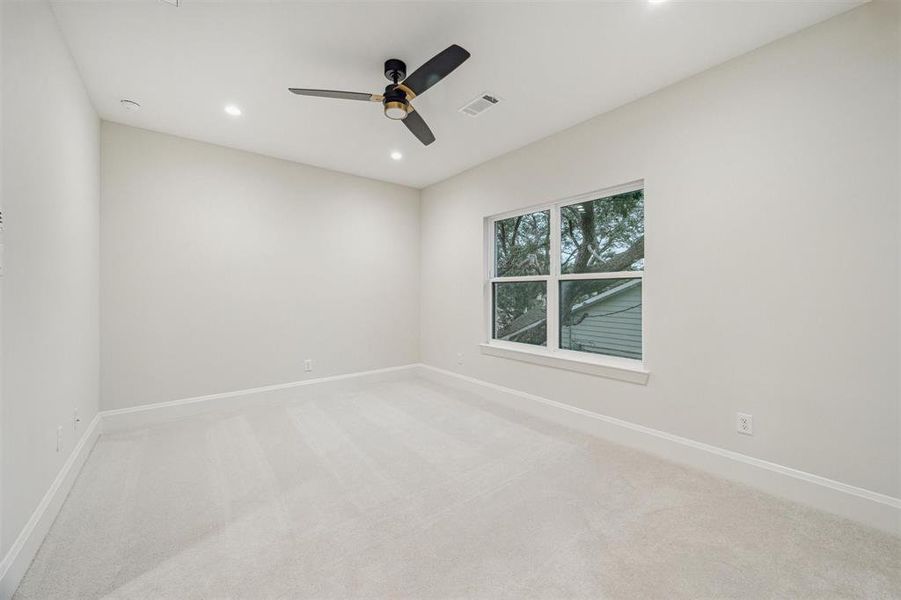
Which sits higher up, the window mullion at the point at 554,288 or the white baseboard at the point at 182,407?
the window mullion at the point at 554,288

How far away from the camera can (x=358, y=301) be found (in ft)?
15.5

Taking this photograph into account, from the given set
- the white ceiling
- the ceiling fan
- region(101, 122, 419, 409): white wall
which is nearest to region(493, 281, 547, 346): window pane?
region(101, 122, 419, 409): white wall

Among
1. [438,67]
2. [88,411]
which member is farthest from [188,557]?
[438,67]

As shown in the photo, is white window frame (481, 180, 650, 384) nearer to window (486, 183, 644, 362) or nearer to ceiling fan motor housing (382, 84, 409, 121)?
window (486, 183, 644, 362)

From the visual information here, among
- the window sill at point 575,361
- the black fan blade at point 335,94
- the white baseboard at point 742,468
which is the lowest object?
the white baseboard at point 742,468

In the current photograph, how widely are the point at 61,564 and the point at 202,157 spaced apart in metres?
3.33

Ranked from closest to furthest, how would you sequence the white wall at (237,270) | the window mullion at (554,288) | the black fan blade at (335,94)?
the black fan blade at (335,94), the white wall at (237,270), the window mullion at (554,288)

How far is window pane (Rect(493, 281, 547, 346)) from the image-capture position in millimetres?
3865

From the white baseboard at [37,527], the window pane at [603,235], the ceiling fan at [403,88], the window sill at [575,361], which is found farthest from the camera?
the window pane at [603,235]

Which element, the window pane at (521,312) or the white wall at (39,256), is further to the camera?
the window pane at (521,312)

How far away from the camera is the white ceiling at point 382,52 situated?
200cm

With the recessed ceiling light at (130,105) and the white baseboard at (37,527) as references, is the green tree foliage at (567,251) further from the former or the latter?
the white baseboard at (37,527)

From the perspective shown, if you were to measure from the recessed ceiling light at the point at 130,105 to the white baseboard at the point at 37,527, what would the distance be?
251 cm

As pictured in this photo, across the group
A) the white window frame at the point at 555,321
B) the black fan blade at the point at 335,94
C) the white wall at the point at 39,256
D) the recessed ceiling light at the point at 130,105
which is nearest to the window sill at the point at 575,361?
the white window frame at the point at 555,321
